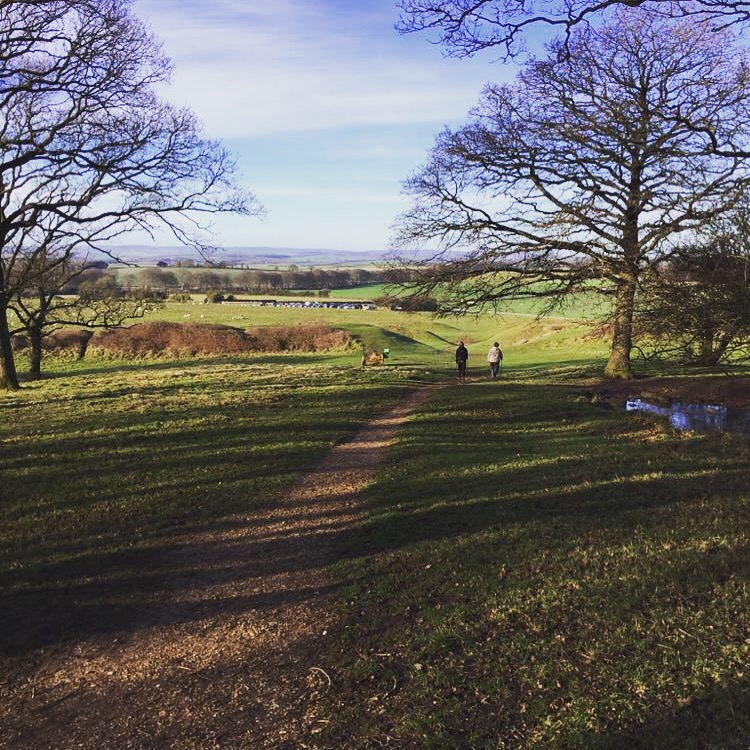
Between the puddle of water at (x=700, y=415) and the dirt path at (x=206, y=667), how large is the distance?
988 cm

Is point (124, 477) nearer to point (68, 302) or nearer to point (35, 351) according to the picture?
point (68, 302)

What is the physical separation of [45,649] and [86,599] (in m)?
0.83

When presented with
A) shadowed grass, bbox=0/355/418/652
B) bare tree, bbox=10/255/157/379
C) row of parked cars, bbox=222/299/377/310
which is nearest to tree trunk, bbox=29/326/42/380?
bare tree, bbox=10/255/157/379

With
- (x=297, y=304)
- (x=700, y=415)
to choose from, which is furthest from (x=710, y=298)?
(x=297, y=304)

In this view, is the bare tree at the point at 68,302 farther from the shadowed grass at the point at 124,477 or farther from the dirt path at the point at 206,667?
the dirt path at the point at 206,667

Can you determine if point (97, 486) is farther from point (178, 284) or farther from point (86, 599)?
point (178, 284)

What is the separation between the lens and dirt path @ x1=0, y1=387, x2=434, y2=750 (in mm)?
4316

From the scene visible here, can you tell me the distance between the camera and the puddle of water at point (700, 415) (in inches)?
538

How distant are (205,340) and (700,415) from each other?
32722mm

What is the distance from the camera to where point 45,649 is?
5.50m

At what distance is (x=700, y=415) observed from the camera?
1522 centimetres

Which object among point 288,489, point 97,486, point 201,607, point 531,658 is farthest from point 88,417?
point 531,658

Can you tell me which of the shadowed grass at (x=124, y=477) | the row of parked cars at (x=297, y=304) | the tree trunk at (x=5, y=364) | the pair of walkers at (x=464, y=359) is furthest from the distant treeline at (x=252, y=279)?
the shadowed grass at (x=124, y=477)

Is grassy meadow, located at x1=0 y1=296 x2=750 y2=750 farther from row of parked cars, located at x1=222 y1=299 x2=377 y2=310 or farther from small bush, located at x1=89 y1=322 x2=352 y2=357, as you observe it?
row of parked cars, located at x1=222 y1=299 x2=377 y2=310
